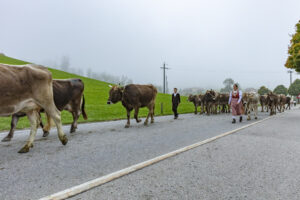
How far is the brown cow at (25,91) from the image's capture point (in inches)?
147

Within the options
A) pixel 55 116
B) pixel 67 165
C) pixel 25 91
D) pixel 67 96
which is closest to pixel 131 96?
pixel 67 96

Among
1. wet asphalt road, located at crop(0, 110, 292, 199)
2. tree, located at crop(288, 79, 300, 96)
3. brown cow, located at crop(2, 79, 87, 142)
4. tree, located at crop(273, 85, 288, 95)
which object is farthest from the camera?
tree, located at crop(273, 85, 288, 95)

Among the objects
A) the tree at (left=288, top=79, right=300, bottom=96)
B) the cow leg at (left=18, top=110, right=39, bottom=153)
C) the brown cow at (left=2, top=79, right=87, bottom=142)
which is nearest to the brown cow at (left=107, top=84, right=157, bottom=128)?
the brown cow at (left=2, top=79, right=87, bottom=142)

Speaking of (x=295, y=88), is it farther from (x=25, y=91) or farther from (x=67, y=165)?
(x=25, y=91)

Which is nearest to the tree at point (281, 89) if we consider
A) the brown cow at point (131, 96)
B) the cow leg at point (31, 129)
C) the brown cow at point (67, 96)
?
the brown cow at point (131, 96)

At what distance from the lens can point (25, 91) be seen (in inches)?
156

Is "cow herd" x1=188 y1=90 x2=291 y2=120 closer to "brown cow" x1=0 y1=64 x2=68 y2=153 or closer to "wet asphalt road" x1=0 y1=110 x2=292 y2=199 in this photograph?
"wet asphalt road" x1=0 y1=110 x2=292 y2=199

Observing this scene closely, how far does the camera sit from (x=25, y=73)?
4086 millimetres

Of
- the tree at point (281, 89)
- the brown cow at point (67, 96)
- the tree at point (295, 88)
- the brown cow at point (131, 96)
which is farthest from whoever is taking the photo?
the tree at point (281, 89)

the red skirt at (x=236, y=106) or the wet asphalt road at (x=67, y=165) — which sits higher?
the red skirt at (x=236, y=106)

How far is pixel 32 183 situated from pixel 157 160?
6.42 ft

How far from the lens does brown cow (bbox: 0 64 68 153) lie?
373cm

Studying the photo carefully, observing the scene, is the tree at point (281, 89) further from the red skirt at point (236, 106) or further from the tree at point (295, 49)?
the red skirt at point (236, 106)

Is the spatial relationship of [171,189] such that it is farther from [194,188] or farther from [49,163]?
[49,163]
